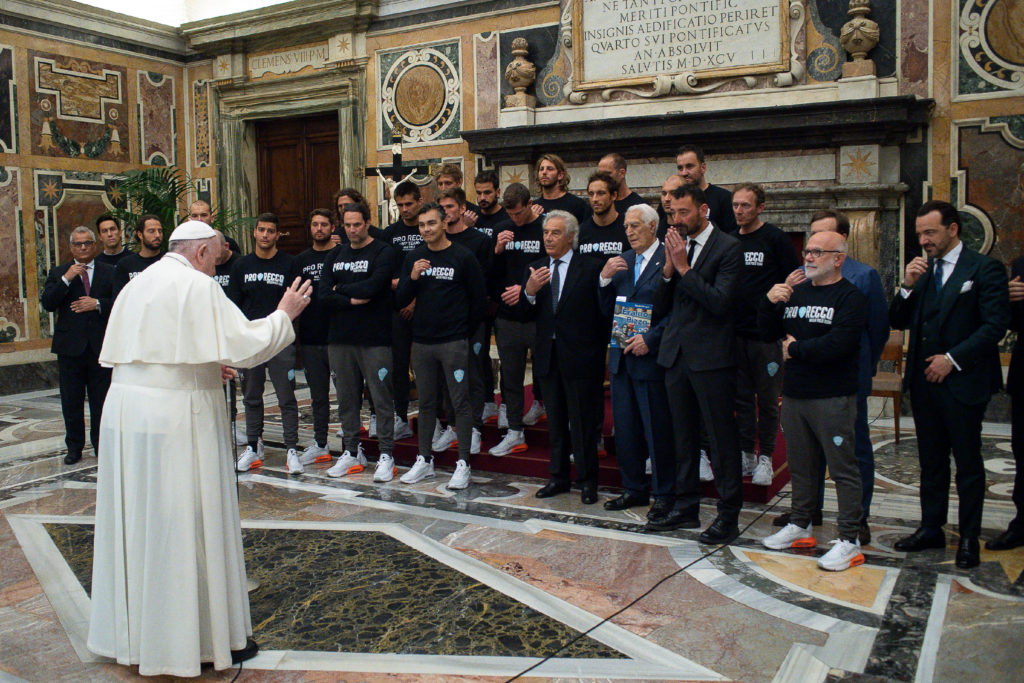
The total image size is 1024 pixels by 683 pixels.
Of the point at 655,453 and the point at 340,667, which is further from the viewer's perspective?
the point at 655,453

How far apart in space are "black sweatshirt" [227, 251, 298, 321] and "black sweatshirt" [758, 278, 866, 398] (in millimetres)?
3433

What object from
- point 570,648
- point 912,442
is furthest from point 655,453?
point 912,442

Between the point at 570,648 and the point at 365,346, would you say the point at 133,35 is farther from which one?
the point at 570,648

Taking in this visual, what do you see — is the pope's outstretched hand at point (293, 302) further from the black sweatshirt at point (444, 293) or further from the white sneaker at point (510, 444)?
the white sneaker at point (510, 444)

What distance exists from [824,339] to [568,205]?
7.43ft

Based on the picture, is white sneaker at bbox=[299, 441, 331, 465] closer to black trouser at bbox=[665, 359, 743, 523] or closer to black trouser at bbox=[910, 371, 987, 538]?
black trouser at bbox=[665, 359, 743, 523]

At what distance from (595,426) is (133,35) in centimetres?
880

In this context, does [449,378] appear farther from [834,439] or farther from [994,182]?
[994,182]

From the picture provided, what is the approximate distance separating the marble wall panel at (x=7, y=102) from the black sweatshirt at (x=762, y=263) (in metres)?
8.49

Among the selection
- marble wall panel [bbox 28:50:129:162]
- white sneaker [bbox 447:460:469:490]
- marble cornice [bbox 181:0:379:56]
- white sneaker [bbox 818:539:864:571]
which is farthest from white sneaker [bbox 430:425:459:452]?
marble wall panel [bbox 28:50:129:162]

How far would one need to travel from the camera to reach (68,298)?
6512 mm

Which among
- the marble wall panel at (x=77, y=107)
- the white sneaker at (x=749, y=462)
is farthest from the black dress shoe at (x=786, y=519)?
the marble wall panel at (x=77, y=107)

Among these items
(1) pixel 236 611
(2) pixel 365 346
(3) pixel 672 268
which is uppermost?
(3) pixel 672 268

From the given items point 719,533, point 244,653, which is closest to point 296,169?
point 719,533
